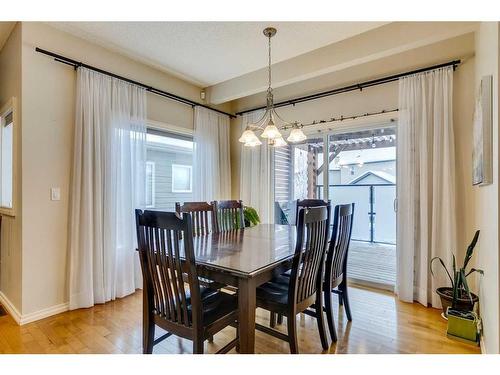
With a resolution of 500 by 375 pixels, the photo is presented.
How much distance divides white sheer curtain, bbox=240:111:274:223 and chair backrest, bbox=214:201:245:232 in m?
1.06

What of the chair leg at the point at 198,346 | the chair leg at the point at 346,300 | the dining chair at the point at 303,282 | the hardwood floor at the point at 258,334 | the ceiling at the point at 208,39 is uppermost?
the ceiling at the point at 208,39

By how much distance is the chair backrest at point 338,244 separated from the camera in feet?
7.20

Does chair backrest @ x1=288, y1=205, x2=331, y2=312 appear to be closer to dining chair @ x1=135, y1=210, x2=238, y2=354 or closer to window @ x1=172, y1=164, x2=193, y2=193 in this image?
dining chair @ x1=135, y1=210, x2=238, y2=354

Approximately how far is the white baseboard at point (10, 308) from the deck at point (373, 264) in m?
3.50

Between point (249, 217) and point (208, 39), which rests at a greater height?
point (208, 39)

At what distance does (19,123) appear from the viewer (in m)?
2.42

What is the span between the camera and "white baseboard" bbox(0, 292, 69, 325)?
2387mm

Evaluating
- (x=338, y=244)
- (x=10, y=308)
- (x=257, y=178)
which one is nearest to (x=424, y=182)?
(x=338, y=244)

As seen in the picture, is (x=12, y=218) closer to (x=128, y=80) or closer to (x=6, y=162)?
(x=6, y=162)

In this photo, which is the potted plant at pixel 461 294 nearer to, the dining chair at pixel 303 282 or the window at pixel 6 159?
the dining chair at pixel 303 282

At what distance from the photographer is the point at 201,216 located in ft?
8.85

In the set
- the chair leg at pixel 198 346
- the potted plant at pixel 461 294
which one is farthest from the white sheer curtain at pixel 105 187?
the potted plant at pixel 461 294

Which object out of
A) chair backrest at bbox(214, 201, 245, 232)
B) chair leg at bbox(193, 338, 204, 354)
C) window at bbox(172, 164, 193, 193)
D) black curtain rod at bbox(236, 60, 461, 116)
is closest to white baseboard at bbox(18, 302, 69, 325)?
chair backrest at bbox(214, 201, 245, 232)

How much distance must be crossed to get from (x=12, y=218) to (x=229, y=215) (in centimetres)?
209
